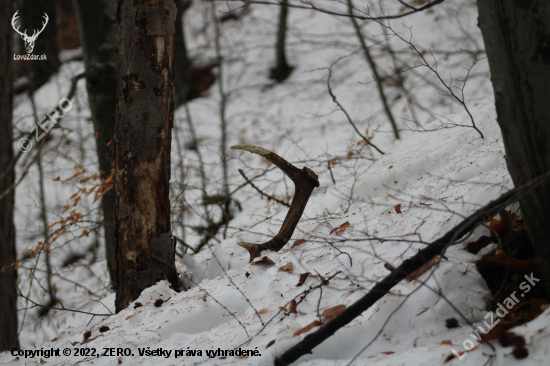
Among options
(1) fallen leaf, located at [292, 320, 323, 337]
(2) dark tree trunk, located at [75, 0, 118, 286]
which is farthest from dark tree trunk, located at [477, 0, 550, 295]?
(2) dark tree trunk, located at [75, 0, 118, 286]

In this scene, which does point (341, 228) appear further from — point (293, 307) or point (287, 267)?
point (293, 307)

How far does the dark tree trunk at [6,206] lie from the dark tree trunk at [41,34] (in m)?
5.32

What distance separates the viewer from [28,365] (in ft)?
7.26

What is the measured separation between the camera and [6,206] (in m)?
4.24

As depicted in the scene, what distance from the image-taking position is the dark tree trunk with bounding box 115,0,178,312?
8.16ft

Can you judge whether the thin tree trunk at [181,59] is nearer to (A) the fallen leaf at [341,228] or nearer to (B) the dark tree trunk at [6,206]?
(B) the dark tree trunk at [6,206]

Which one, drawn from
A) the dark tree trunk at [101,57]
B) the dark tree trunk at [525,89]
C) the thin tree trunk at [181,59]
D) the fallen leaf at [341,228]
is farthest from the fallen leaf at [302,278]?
the thin tree trunk at [181,59]

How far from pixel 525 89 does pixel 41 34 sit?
12411 mm

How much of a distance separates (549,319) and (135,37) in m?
2.73

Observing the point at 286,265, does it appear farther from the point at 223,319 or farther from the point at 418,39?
the point at 418,39

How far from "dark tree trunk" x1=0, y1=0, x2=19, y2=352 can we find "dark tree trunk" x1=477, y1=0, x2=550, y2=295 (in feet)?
15.6

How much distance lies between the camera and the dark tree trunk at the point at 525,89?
1442mm

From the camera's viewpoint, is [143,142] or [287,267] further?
[143,142]

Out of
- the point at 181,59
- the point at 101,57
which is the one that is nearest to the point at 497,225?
the point at 101,57
